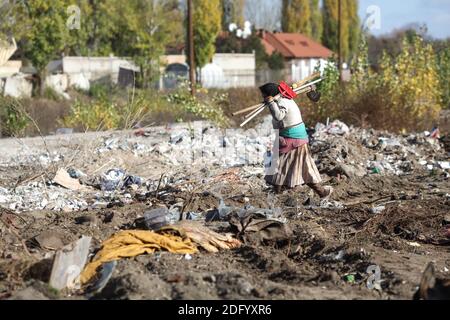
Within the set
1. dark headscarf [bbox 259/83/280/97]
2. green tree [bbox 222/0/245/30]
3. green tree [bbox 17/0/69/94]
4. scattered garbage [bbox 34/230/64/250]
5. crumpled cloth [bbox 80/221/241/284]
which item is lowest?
scattered garbage [bbox 34/230/64/250]

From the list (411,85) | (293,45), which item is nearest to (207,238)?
(411,85)

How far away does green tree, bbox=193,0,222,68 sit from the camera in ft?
141

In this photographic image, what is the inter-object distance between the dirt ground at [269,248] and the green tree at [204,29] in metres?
32.0

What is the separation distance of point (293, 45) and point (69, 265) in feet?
194

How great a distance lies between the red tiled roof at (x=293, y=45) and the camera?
6206cm

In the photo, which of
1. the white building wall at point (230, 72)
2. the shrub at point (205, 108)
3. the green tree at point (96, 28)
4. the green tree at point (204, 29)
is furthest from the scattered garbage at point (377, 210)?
the green tree at point (96, 28)

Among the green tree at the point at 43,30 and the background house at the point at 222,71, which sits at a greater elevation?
the green tree at the point at 43,30

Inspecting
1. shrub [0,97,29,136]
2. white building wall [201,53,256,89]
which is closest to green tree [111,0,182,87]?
white building wall [201,53,256,89]

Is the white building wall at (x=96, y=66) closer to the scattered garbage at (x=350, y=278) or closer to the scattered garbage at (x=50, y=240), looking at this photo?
the scattered garbage at (x=50, y=240)

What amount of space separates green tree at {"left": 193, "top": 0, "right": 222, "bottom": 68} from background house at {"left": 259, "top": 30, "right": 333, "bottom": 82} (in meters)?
17.1

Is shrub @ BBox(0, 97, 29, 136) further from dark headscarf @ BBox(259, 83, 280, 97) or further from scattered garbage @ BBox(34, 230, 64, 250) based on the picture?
scattered garbage @ BBox(34, 230, 64, 250)

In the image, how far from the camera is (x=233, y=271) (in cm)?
637

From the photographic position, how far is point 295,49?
63000 mm

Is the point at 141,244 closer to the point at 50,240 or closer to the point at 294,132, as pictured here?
the point at 50,240
